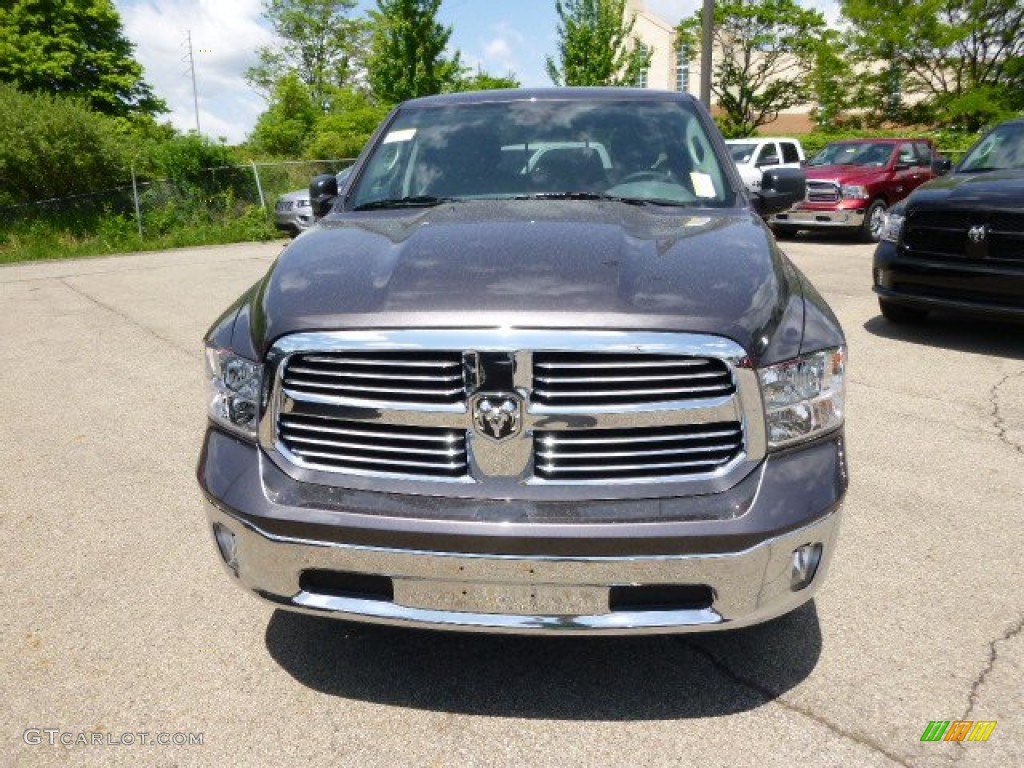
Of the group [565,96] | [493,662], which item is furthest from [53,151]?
[493,662]

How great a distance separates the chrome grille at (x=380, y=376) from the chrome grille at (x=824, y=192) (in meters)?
13.9

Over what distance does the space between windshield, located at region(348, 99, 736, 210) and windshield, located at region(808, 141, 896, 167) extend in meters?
13.1

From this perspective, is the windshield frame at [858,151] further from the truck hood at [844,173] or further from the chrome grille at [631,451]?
the chrome grille at [631,451]

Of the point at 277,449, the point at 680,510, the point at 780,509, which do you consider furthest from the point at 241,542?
the point at 780,509

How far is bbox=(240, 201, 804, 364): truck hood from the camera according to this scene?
2250 millimetres

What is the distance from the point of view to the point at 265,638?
2982 millimetres

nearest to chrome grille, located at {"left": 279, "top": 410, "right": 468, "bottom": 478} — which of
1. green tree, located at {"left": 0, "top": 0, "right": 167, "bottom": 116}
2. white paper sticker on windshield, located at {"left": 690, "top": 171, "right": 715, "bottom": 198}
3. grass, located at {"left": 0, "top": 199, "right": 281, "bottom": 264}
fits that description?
white paper sticker on windshield, located at {"left": 690, "top": 171, "right": 715, "bottom": 198}

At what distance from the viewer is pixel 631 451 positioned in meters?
2.26

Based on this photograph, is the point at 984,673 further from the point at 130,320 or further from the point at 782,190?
the point at 130,320

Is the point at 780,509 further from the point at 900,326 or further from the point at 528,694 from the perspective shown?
the point at 900,326

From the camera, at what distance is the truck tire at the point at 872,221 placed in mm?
14750

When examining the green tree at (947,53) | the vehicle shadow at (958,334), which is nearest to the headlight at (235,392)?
the vehicle shadow at (958,334)

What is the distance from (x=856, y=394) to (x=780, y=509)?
3.88 meters

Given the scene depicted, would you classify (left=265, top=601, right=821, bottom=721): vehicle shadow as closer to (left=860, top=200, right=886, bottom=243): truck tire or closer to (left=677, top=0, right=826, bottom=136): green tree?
(left=860, top=200, right=886, bottom=243): truck tire
